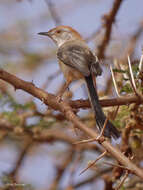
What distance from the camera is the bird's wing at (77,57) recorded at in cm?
347

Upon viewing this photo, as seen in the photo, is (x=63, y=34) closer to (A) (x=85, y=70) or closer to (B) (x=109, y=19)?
(B) (x=109, y=19)

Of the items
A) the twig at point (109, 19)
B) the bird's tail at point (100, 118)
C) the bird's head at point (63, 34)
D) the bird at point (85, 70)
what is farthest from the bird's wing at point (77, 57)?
the bird's head at point (63, 34)

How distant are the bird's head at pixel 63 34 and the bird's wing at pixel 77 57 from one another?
1016 millimetres

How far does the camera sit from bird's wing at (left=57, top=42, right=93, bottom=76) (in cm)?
347

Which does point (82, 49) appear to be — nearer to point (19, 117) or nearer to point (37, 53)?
point (19, 117)

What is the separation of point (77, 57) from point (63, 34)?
178cm

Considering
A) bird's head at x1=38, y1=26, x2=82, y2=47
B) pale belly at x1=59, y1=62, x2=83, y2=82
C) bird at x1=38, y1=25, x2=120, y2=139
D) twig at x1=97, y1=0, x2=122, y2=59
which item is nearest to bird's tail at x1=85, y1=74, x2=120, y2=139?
bird at x1=38, y1=25, x2=120, y2=139

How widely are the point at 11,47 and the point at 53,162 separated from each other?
7.37 ft

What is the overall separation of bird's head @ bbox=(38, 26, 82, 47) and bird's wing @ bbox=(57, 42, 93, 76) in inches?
40.0

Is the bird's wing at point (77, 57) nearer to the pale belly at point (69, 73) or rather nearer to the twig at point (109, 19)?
the pale belly at point (69, 73)

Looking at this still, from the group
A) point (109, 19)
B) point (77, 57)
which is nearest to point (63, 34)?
point (109, 19)

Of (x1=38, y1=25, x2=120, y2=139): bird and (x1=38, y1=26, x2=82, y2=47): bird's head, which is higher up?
(x1=38, y1=26, x2=82, y2=47): bird's head

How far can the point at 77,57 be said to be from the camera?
3734mm

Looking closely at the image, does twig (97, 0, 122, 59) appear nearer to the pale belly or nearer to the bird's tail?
the pale belly
